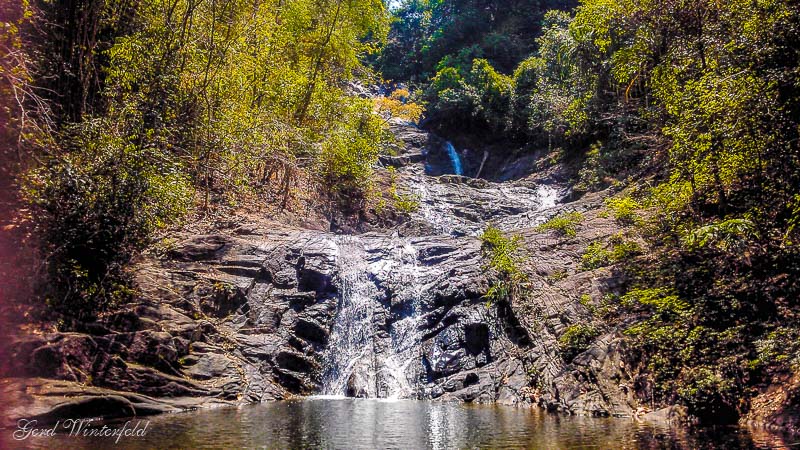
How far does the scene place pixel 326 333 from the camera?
606 inches

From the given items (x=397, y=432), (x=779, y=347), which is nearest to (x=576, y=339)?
(x=779, y=347)

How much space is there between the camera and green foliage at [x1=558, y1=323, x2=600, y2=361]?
12.1m

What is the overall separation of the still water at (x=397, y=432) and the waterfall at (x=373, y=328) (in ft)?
10.5

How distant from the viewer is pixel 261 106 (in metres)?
19.6

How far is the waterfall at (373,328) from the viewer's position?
14336 mm

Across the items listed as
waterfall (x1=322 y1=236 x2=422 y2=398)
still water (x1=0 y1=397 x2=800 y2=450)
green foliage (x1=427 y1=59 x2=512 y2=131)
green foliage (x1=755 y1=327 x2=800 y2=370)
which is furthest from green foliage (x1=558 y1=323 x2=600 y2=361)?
green foliage (x1=427 y1=59 x2=512 y2=131)

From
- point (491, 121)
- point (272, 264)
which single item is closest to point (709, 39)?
point (272, 264)

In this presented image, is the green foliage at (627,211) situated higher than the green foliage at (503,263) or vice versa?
the green foliage at (627,211)

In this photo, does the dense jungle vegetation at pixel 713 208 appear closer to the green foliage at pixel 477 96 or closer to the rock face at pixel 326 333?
the rock face at pixel 326 333

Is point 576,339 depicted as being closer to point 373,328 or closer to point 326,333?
point 373,328

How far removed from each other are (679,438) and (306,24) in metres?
23.2

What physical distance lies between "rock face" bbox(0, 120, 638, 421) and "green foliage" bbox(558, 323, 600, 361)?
0.24 m

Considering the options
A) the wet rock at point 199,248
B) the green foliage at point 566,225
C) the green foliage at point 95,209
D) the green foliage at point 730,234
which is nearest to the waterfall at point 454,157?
the green foliage at point 566,225

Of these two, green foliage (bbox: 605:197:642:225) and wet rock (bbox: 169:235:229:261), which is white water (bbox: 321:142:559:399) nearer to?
wet rock (bbox: 169:235:229:261)
